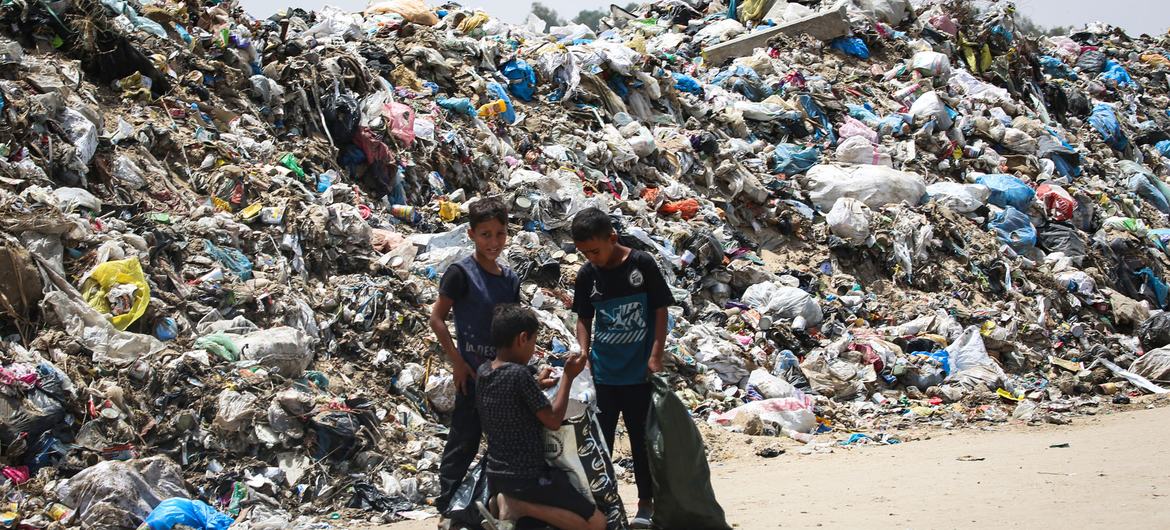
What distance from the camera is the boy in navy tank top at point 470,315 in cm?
337

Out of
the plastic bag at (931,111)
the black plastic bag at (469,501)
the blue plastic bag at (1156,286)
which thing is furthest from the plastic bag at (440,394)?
the blue plastic bag at (1156,286)

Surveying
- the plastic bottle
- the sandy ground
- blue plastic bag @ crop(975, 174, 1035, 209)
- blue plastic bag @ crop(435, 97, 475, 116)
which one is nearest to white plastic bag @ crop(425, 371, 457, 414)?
the sandy ground

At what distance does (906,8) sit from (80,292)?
36.9 ft

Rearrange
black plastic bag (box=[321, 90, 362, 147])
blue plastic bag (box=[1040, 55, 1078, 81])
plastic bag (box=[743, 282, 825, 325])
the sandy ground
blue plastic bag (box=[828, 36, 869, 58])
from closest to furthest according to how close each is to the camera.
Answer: the sandy ground
plastic bag (box=[743, 282, 825, 325])
black plastic bag (box=[321, 90, 362, 147])
blue plastic bag (box=[828, 36, 869, 58])
blue plastic bag (box=[1040, 55, 1078, 81])

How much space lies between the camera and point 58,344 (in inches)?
185

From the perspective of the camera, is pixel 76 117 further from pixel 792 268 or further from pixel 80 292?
pixel 792 268

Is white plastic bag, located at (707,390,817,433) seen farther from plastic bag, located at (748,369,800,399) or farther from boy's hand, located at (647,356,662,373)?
boy's hand, located at (647,356,662,373)

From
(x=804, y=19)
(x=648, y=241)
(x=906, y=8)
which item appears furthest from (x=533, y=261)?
(x=906, y=8)

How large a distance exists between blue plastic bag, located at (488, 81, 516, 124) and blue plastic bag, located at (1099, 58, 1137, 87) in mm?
10390

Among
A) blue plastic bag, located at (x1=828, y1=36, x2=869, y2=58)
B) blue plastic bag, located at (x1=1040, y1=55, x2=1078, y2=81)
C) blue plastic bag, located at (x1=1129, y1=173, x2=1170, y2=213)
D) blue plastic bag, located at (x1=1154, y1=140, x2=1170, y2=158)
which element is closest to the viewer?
blue plastic bag, located at (x1=1129, y1=173, x2=1170, y2=213)

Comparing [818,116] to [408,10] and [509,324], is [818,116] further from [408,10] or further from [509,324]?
[509,324]

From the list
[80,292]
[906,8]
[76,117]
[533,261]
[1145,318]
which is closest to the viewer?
[80,292]

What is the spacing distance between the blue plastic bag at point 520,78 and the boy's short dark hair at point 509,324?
6544 mm

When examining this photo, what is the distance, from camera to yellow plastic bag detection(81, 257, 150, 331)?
501 centimetres
